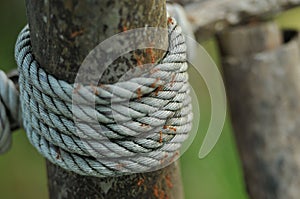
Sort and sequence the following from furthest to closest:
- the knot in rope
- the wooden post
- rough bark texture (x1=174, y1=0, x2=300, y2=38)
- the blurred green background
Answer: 1. the blurred green background
2. rough bark texture (x1=174, y1=0, x2=300, y2=38)
3. the knot in rope
4. the wooden post

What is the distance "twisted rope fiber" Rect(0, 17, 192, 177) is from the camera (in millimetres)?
730

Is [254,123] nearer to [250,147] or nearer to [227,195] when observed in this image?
[250,147]

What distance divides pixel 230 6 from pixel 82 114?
0.82 m

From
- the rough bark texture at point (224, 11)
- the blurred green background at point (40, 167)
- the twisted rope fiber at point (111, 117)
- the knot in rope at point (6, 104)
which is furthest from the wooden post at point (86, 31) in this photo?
the blurred green background at point (40, 167)

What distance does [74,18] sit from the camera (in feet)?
2.33

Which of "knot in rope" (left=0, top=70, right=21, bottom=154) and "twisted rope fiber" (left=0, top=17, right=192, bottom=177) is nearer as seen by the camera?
"twisted rope fiber" (left=0, top=17, right=192, bottom=177)

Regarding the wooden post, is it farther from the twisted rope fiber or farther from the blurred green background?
the blurred green background

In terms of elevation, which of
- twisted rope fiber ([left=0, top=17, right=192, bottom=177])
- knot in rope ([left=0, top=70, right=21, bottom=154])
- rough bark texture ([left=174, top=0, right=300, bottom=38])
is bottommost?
twisted rope fiber ([left=0, top=17, right=192, bottom=177])

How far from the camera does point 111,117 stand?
73cm

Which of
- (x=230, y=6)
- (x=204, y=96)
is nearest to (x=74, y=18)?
(x=230, y=6)

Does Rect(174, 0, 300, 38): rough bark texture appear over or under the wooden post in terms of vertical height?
over

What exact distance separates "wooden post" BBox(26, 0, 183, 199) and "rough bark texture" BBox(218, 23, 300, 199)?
696mm

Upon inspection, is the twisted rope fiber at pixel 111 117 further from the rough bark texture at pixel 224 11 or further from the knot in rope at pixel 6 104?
the rough bark texture at pixel 224 11

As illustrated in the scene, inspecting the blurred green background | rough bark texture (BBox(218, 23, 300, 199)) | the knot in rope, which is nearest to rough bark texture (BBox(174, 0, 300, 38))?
rough bark texture (BBox(218, 23, 300, 199))
